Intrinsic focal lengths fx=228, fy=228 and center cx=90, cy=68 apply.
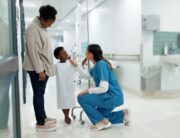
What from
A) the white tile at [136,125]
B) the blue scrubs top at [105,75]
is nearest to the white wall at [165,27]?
the white tile at [136,125]

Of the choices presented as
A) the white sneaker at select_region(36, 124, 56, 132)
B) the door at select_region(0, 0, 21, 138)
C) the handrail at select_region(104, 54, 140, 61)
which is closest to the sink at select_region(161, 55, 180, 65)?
the handrail at select_region(104, 54, 140, 61)

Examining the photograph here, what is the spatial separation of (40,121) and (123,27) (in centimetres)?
328

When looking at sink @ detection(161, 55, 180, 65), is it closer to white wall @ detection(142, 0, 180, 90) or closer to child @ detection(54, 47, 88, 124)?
white wall @ detection(142, 0, 180, 90)

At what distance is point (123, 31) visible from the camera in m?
5.21

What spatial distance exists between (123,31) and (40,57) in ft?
10.1

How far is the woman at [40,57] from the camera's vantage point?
243 cm

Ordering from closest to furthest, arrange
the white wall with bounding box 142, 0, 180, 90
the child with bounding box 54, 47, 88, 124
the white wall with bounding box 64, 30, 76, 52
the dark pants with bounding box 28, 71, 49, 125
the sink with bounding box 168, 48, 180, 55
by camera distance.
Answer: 1. the dark pants with bounding box 28, 71, 49, 125
2. the child with bounding box 54, 47, 88, 124
3. the white wall with bounding box 142, 0, 180, 90
4. the sink with bounding box 168, 48, 180, 55
5. the white wall with bounding box 64, 30, 76, 52

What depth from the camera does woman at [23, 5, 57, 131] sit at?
2.43 meters

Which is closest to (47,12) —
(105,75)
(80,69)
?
(80,69)

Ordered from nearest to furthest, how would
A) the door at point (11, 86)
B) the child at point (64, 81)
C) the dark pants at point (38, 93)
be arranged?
the door at point (11, 86), the dark pants at point (38, 93), the child at point (64, 81)

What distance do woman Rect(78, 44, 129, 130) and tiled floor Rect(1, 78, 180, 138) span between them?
0.16m

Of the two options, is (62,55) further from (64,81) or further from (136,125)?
(136,125)

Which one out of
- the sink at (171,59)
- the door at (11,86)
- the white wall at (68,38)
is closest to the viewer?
the door at (11,86)

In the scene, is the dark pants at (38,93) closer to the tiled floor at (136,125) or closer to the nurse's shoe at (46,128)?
the nurse's shoe at (46,128)
